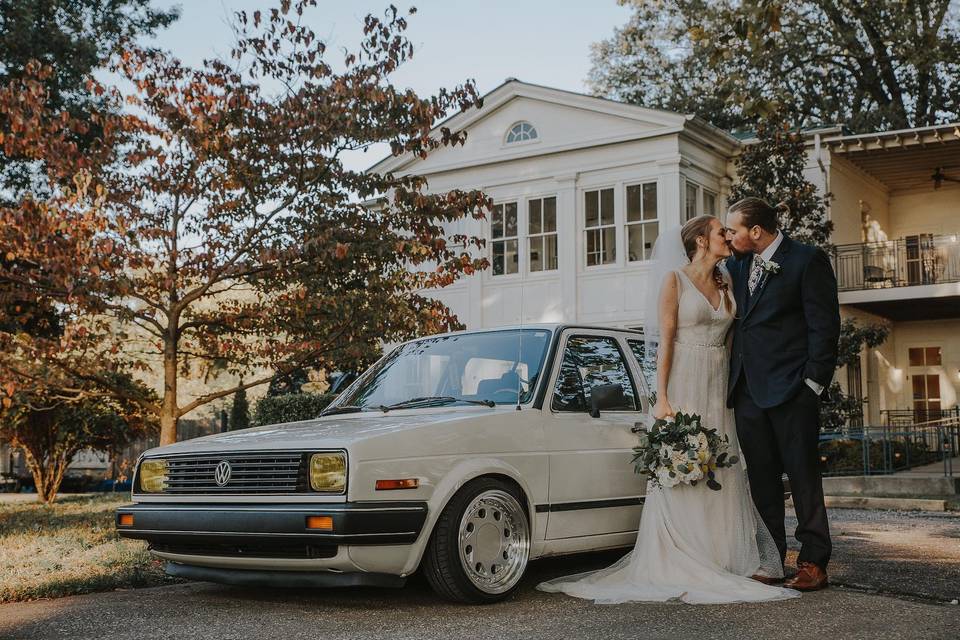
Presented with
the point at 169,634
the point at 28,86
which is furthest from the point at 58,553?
the point at 28,86

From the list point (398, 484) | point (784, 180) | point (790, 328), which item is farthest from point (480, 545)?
point (784, 180)

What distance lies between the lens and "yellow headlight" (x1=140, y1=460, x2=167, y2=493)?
233 inches

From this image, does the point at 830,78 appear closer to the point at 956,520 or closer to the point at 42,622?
the point at 956,520

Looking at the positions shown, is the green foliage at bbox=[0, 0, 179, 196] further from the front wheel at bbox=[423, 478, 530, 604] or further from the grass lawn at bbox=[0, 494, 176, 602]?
the front wheel at bbox=[423, 478, 530, 604]

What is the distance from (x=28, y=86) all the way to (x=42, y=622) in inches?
251

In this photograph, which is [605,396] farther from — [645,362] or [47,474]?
[47,474]

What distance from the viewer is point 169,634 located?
494cm

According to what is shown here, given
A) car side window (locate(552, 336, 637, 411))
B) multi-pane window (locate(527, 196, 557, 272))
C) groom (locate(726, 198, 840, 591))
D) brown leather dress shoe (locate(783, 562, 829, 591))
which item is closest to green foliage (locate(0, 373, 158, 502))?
multi-pane window (locate(527, 196, 557, 272))

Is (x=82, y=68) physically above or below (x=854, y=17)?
below

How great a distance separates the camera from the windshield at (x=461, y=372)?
638cm

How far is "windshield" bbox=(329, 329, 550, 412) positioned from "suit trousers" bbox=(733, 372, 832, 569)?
1315 mm

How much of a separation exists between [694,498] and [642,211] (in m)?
16.2

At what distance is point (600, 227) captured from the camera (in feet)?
73.5

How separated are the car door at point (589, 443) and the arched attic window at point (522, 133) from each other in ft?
55.2
